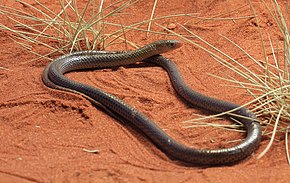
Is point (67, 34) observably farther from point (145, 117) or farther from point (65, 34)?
point (145, 117)

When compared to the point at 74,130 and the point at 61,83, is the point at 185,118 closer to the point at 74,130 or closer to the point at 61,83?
the point at 74,130

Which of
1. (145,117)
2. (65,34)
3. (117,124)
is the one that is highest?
(65,34)

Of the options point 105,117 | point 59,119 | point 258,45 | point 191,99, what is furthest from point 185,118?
point 258,45

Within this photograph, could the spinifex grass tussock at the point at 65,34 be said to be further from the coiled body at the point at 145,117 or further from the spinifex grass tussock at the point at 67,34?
the coiled body at the point at 145,117

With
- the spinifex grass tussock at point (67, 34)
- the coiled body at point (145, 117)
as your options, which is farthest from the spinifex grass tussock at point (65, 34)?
the coiled body at point (145, 117)

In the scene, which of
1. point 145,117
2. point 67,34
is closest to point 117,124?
point 145,117

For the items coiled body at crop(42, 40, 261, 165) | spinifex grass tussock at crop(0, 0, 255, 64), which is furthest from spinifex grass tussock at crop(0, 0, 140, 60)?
coiled body at crop(42, 40, 261, 165)
